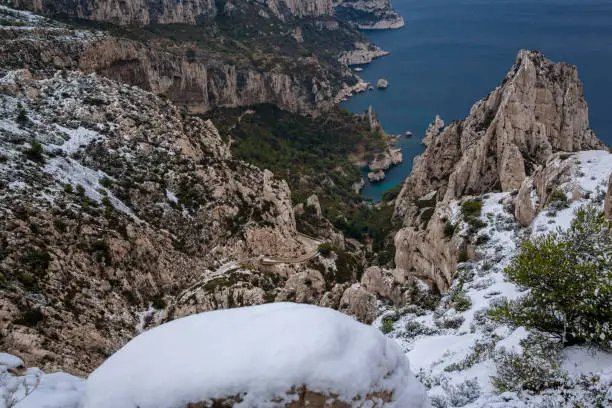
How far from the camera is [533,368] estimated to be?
13094mm

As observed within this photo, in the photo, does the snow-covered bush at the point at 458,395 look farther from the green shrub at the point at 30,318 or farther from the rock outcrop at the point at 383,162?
the rock outcrop at the point at 383,162

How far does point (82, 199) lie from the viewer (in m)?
40.1

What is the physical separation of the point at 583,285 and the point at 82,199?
39.7m

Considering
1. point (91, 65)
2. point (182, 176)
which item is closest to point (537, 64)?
point (182, 176)

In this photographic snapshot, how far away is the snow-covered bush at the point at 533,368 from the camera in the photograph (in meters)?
12.8

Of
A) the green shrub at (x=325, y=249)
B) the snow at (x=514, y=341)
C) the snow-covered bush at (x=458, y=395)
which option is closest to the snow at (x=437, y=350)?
the snow at (x=514, y=341)

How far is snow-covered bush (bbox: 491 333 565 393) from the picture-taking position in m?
12.8

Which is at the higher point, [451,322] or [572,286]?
[572,286]

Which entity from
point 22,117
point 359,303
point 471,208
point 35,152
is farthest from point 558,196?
point 22,117

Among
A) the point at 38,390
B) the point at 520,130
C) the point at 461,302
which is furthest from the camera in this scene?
the point at 520,130

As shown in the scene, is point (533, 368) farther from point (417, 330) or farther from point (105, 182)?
point (105, 182)

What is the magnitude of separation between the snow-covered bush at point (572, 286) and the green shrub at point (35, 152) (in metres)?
41.3

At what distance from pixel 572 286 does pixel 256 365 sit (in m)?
10.1

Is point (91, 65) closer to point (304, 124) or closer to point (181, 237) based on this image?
point (181, 237)
